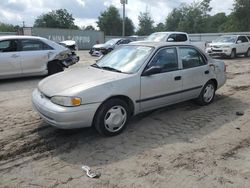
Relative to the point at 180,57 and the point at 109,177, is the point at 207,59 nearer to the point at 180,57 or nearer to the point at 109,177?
the point at 180,57

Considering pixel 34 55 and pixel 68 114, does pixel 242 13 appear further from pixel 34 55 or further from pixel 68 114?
pixel 68 114

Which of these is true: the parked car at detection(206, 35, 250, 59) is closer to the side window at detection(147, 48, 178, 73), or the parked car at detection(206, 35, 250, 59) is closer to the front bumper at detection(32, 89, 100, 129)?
the side window at detection(147, 48, 178, 73)

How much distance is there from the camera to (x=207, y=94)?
24.1 ft

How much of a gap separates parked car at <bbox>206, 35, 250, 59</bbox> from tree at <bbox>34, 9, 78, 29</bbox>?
6595 centimetres

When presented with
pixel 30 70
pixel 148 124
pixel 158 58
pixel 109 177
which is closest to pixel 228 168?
pixel 109 177

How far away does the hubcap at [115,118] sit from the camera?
5211 millimetres

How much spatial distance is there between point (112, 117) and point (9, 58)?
6.09 metres

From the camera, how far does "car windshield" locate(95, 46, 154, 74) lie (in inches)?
230

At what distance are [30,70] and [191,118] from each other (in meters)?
6.31

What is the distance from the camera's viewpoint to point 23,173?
4.07 meters

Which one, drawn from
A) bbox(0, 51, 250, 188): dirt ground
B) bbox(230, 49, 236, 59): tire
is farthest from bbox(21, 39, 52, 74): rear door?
bbox(230, 49, 236, 59): tire

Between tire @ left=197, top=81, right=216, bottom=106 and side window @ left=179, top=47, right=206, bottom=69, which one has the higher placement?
side window @ left=179, top=47, right=206, bottom=69

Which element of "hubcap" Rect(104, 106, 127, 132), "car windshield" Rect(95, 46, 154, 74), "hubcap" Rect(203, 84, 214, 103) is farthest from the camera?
"hubcap" Rect(203, 84, 214, 103)

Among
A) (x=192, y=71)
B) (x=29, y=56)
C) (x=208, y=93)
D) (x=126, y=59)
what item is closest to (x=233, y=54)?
(x=208, y=93)
